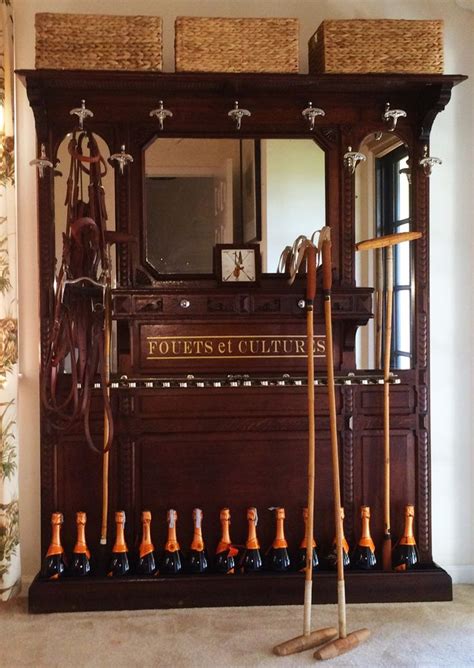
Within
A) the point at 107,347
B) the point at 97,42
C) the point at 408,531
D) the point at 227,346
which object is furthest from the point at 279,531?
the point at 97,42

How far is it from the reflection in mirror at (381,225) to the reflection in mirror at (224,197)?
23 centimetres

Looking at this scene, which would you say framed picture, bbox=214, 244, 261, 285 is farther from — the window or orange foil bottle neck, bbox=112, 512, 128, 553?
orange foil bottle neck, bbox=112, 512, 128, 553

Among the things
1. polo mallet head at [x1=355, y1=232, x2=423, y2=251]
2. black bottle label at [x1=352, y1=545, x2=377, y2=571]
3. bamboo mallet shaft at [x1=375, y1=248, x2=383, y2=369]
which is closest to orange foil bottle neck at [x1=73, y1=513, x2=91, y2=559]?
black bottle label at [x1=352, y1=545, x2=377, y2=571]

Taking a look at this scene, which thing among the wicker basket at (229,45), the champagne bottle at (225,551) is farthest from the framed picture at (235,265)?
the champagne bottle at (225,551)

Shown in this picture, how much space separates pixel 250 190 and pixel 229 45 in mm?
641

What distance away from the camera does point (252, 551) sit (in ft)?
10.8

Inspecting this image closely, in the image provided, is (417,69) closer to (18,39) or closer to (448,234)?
(448,234)

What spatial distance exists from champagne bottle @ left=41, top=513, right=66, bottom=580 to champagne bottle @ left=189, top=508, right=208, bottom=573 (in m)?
0.58

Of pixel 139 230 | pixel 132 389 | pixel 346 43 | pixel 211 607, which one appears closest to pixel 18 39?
pixel 139 230

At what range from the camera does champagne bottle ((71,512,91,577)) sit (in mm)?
3211

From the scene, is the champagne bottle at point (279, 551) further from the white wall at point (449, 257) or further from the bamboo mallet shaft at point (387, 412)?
the white wall at point (449, 257)

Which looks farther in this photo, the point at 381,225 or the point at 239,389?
the point at 381,225

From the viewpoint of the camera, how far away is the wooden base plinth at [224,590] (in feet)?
10.3

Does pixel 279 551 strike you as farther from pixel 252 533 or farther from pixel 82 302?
pixel 82 302
